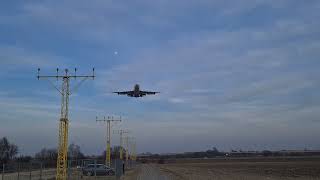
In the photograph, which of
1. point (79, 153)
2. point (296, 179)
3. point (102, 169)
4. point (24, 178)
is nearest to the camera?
point (24, 178)

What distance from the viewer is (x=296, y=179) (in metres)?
56.2

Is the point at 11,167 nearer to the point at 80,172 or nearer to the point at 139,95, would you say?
the point at 80,172

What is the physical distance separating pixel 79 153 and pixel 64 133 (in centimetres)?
14013

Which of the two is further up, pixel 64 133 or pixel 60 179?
pixel 64 133

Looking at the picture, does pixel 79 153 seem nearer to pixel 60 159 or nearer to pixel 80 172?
pixel 80 172

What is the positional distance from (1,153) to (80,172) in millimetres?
68864

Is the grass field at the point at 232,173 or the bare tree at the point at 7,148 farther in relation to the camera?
the bare tree at the point at 7,148

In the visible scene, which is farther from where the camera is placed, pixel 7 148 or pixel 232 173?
pixel 7 148

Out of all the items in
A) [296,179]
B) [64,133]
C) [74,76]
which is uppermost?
[74,76]

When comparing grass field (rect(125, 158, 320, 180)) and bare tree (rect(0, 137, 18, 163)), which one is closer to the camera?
grass field (rect(125, 158, 320, 180))

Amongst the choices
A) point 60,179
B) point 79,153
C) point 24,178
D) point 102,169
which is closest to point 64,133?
point 60,179

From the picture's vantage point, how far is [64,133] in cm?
3309

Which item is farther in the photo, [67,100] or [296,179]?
[296,179]

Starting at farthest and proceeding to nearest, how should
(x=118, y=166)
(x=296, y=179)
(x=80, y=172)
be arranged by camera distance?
1. (x=80, y=172)
2. (x=296, y=179)
3. (x=118, y=166)
